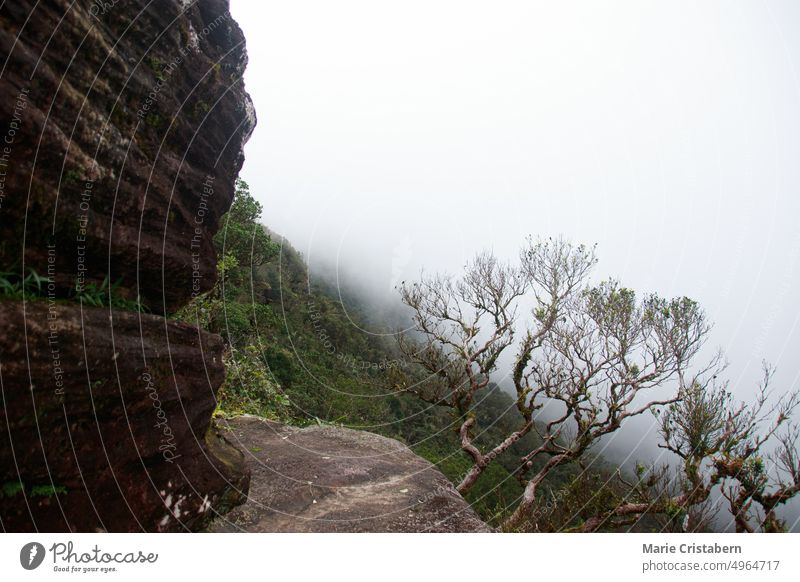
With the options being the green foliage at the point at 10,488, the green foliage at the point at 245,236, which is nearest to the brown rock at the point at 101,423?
the green foliage at the point at 10,488

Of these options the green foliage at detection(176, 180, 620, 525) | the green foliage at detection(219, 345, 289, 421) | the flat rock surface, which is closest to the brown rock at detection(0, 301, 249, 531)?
the flat rock surface

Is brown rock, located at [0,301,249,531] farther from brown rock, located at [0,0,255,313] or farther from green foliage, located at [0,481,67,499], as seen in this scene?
brown rock, located at [0,0,255,313]

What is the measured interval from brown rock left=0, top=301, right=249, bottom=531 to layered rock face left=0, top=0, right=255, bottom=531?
0.05ft

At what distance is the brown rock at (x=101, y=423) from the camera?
130 inches

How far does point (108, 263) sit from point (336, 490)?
17.3ft

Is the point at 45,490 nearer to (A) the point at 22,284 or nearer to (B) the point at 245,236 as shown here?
(A) the point at 22,284

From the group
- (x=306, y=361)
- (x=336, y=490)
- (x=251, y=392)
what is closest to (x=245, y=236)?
(x=251, y=392)

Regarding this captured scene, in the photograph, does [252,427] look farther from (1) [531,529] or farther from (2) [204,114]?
(1) [531,529]

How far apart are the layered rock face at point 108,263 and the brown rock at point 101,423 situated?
0.01 meters

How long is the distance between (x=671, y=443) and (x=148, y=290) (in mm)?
18803

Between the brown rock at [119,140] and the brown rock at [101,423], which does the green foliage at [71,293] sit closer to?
the brown rock at [119,140]

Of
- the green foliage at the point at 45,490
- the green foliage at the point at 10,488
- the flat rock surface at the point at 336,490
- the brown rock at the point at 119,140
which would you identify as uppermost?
the brown rock at the point at 119,140

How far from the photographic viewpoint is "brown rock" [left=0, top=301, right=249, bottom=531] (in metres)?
3.30
